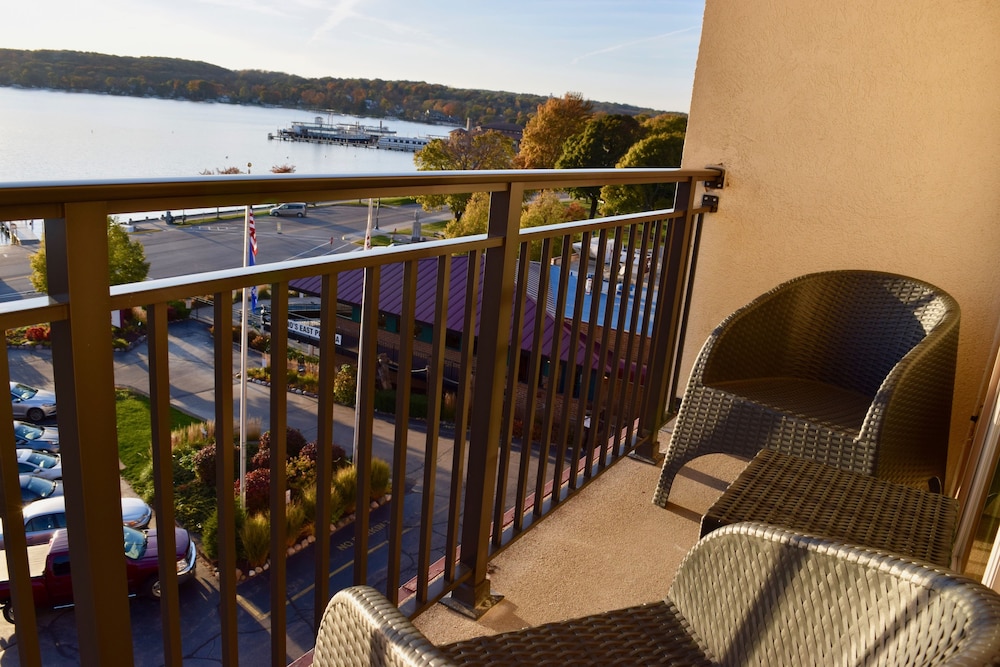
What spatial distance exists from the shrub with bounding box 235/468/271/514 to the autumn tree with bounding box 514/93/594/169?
18085 millimetres

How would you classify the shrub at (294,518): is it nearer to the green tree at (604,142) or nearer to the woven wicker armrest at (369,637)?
the woven wicker armrest at (369,637)

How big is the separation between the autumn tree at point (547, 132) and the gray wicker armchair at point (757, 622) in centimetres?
2874

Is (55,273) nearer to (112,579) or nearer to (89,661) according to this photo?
(112,579)

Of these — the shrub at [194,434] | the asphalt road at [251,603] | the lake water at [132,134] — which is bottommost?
the asphalt road at [251,603]

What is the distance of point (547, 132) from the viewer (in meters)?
30.6

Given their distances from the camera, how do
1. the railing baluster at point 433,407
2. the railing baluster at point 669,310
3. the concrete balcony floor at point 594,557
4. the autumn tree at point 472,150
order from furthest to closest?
the autumn tree at point 472,150
the railing baluster at point 669,310
the concrete balcony floor at point 594,557
the railing baluster at point 433,407

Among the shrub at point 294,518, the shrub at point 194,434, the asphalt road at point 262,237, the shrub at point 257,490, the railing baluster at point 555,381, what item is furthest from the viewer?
the shrub at point 257,490

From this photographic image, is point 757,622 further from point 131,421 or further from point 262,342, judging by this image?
point 262,342

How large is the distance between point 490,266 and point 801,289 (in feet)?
4.70

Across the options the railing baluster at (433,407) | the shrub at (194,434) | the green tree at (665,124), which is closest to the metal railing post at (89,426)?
the railing baluster at (433,407)

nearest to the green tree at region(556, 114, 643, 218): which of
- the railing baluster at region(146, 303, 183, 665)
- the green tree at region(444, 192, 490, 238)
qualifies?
the green tree at region(444, 192, 490, 238)

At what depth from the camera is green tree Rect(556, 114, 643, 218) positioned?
94.1ft

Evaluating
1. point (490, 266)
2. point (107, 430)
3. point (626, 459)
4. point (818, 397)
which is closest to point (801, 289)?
point (818, 397)

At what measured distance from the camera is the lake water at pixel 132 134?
82.9 inches
